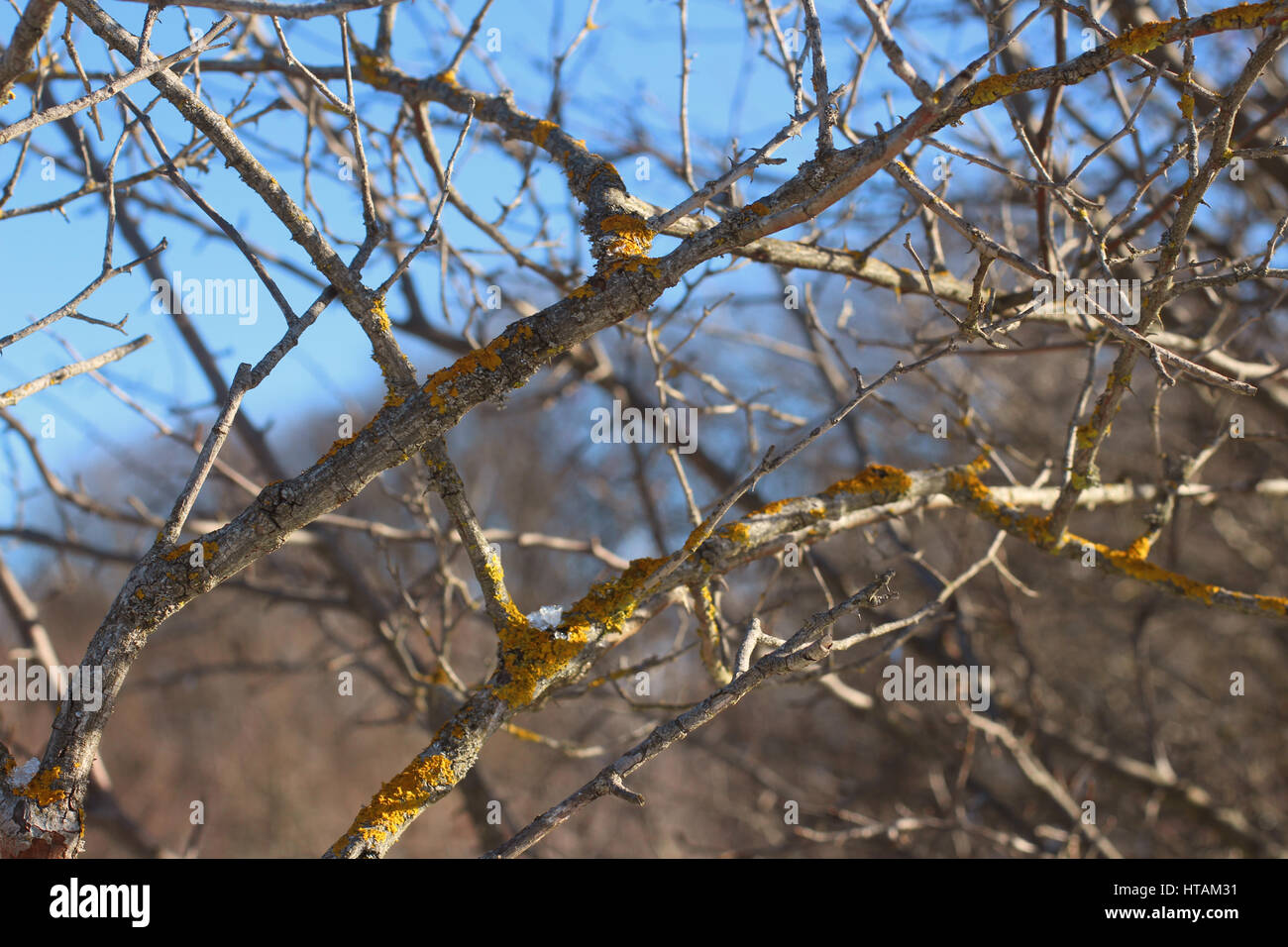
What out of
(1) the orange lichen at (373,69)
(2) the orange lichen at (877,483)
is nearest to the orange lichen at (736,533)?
(2) the orange lichen at (877,483)

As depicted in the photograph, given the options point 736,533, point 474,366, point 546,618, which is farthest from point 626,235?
point 546,618

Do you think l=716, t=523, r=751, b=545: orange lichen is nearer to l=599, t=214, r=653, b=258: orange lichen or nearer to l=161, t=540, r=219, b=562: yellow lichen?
l=599, t=214, r=653, b=258: orange lichen

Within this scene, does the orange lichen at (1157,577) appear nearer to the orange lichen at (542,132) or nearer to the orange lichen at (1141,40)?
the orange lichen at (1141,40)

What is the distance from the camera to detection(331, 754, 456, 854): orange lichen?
1877 millimetres

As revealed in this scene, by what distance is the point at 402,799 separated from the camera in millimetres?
1932

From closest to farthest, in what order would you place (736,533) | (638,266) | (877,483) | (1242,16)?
(1242,16)
(638,266)
(736,533)
(877,483)

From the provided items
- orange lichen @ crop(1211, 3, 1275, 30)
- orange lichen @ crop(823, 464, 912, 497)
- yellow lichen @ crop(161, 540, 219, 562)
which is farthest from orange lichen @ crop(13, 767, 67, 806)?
orange lichen @ crop(1211, 3, 1275, 30)

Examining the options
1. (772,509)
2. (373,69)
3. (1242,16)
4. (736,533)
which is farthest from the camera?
(373,69)

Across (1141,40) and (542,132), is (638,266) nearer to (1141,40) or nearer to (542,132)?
(542,132)

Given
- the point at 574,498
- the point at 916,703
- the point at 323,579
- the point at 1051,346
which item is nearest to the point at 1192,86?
the point at 1051,346

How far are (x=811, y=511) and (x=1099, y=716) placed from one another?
5.74m

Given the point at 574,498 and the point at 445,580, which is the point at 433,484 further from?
the point at 574,498

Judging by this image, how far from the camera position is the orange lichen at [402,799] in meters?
1.88

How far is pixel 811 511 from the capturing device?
260cm
